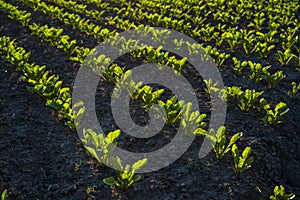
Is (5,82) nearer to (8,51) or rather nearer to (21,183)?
(8,51)

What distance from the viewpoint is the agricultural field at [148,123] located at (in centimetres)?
421

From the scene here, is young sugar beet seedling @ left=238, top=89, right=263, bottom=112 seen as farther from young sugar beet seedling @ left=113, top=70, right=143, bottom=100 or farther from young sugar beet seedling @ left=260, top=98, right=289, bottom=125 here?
young sugar beet seedling @ left=113, top=70, right=143, bottom=100

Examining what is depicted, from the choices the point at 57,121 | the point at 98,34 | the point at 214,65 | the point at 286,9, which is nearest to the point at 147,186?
the point at 57,121

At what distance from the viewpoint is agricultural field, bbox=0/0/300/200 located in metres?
4.21

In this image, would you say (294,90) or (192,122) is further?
(294,90)

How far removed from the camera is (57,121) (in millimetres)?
5473

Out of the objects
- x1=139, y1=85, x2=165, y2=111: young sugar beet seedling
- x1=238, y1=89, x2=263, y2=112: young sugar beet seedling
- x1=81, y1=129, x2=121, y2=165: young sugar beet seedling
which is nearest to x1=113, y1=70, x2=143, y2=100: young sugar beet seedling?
x1=139, y1=85, x2=165, y2=111: young sugar beet seedling

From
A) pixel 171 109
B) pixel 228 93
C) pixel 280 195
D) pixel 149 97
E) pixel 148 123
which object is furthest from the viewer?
pixel 228 93

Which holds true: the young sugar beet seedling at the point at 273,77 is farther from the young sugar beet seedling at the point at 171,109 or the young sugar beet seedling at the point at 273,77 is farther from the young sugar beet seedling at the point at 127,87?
the young sugar beet seedling at the point at 127,87

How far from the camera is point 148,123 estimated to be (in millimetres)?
5449

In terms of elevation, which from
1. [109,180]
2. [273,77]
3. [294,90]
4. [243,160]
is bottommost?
[109,180]

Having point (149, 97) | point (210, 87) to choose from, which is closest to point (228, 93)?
point (210, 87)

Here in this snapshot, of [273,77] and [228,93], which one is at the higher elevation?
[273,77]

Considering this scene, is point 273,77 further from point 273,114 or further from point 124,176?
point 124,176
